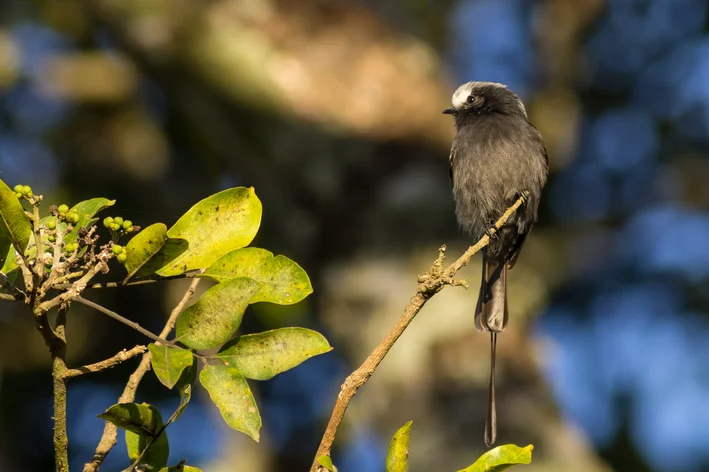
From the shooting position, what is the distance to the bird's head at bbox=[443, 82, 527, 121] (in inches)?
183

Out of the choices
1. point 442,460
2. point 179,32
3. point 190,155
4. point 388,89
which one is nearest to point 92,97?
point 190,155

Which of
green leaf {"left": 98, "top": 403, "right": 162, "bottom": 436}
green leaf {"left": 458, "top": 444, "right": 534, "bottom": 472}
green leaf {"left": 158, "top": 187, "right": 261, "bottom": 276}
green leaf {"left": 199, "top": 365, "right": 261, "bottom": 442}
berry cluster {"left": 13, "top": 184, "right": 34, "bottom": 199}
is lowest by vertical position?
green leaf {"left": 458, "top": 444, "right": 534, "bottom": 472}

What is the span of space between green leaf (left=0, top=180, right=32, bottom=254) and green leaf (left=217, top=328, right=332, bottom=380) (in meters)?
0.39

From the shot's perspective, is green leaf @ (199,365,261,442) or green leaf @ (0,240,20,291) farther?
green leaf @ (0,240,20,291)

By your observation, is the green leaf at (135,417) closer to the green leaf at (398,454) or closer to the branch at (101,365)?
the branch at (101,365)

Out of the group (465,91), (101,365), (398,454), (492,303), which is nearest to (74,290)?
(101,365)

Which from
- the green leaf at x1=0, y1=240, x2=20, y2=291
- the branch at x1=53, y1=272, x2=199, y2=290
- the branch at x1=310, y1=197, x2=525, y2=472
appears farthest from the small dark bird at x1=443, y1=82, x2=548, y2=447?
the green leaf at x1=0, y1=240, x2=20, y2=291

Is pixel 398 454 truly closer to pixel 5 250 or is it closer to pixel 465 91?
pixel 5 250

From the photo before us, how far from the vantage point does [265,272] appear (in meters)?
1.55

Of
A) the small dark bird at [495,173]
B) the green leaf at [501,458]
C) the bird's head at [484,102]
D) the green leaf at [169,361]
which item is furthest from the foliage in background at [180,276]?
the bird's head at [484,102]

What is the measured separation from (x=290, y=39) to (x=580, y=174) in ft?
10.4

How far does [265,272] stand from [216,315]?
156mm

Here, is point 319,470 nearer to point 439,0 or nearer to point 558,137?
point 558,137

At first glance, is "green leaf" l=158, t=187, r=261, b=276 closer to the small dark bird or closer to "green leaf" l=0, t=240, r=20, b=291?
"green leaf" l=0, t=240, r=20, b=291
